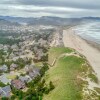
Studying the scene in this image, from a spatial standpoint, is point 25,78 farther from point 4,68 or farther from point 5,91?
point 4,68

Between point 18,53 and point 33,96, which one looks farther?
point 18,53

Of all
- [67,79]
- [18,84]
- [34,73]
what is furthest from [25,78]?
[67,79]

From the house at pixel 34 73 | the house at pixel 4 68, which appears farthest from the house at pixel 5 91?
the house at pixel 4 68

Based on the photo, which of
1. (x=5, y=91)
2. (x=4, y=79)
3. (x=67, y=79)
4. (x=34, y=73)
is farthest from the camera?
(x=34, y=73)

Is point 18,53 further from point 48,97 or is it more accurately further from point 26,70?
point 48,97

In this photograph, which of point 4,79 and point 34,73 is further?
point 34,73

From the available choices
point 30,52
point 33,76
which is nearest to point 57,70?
point 33,76

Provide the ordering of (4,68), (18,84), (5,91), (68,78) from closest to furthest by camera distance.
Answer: (5,91) → (68,78) → (18,84) → (4,68)

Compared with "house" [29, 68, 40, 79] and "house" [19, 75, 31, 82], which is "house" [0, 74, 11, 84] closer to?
"house" [19, 75, 31, 82]
